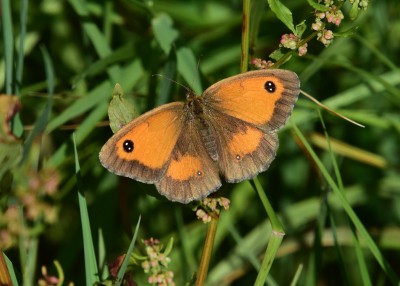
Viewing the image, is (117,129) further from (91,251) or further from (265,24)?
(265,24)

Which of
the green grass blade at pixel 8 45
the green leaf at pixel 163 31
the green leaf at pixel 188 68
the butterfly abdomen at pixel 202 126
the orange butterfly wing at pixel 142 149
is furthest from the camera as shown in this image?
the green leaf at pixel 163 31

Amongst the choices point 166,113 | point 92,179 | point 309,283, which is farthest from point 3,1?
point 309,283

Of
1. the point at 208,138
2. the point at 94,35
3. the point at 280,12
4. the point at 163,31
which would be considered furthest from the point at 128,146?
the point at 94,35

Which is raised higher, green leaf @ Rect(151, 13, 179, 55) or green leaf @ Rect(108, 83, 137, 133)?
green leaf @ Rect(108, 83, 137, 133)

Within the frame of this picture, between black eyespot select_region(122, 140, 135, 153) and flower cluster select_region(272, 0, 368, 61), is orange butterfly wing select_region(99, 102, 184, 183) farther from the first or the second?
flower cluster select_region(272, 0, 368, 61)

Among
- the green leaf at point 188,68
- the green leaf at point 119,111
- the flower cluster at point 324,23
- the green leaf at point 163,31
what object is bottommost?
the green leaf at point 188,68

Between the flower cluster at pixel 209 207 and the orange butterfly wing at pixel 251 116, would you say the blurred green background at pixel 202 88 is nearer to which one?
the orange butterfly wing at pixel 251 116

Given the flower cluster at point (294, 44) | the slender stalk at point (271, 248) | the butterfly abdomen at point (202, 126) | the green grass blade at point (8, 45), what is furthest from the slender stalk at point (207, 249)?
the green grass blade at point (8, 45)

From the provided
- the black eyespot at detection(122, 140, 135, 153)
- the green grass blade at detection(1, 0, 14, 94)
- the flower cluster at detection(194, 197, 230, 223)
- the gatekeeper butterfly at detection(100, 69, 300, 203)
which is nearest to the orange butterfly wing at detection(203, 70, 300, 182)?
the gatekeeper butterfly at detection(100, 69, 300, 203)
